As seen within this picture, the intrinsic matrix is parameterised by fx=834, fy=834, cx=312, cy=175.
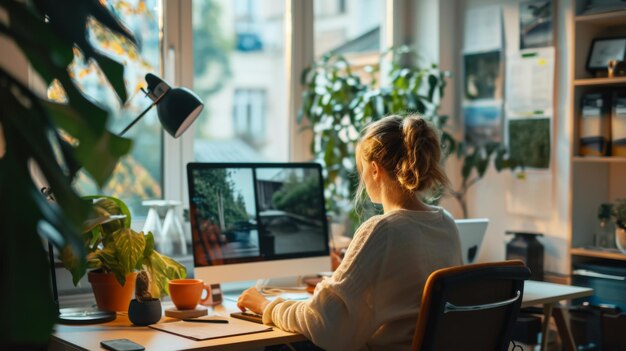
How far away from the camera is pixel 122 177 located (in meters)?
3.37

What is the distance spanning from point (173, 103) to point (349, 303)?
0.87 metres

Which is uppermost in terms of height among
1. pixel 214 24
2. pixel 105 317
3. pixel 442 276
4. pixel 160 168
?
pixel 214 24

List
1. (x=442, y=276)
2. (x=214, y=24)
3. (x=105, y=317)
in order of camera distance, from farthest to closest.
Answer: (x=214, y=24), (x=105, y=317), (x=442, y=276)

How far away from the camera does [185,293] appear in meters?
2.41

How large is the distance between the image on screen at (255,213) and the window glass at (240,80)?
0.88 metres

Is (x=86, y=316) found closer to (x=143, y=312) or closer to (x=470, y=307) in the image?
(x=143, y=312)

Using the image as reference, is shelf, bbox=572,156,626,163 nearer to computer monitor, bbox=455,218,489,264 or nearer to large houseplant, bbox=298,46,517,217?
large houseplant, bbox=298,46,517,217

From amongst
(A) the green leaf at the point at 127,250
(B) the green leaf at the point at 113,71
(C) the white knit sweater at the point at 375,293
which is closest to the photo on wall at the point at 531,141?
(C) the white knit sweater at the point at 375,293

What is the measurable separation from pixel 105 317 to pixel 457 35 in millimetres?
2444

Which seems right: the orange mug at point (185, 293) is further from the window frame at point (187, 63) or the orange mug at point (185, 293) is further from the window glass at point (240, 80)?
the window glass at point (240, 80)

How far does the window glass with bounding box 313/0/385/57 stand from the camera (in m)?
3.99

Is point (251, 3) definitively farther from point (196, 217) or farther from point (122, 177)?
point (196, 217)

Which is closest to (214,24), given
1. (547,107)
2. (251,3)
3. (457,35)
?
(251,3)

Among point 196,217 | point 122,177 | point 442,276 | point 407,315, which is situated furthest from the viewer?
point 122,177
